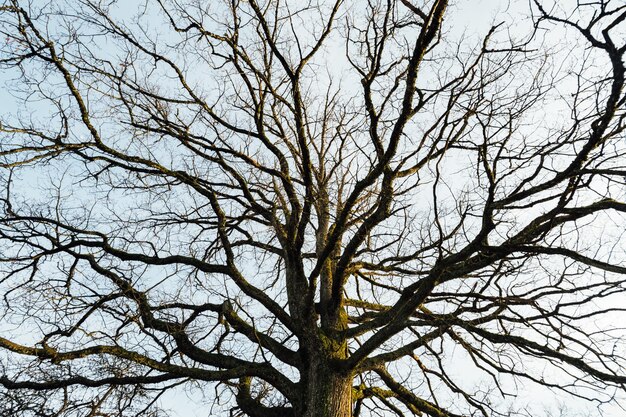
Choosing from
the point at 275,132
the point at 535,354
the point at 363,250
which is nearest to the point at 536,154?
the point at 535,354

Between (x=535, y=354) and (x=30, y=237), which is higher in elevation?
(x=30, y=237)

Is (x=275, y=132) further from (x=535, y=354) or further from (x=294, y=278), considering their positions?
(x=535, y=354)

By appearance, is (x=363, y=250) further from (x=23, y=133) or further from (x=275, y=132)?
(x=23, y=133)

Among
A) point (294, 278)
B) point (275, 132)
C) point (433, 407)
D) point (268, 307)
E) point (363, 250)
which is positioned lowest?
point (433, 407)

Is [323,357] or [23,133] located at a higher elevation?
[23,133]

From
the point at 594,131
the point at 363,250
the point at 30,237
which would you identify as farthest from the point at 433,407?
the point at 30,237

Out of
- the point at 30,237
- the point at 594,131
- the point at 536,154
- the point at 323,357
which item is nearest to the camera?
the point at 594,131

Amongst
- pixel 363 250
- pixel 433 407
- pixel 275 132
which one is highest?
pixel 275 132

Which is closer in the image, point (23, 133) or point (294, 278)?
point (23, 133)

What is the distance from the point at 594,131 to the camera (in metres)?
3.43

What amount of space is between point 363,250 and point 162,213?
255 centimetres

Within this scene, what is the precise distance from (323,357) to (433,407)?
145cm

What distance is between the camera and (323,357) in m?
4.68

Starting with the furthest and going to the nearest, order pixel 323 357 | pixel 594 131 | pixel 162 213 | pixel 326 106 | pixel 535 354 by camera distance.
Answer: pixel 326 106
pixel 162 213
pixel 323 357
pixel 535 354
pixel 594 131
